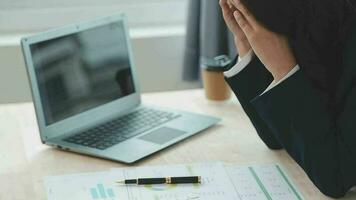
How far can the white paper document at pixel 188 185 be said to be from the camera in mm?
1250

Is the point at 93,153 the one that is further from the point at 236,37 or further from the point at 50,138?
the point at 236,37

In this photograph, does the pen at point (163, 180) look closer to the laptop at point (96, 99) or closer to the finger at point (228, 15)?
the laptop at point (96, 99)

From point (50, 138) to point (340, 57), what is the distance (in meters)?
0.67

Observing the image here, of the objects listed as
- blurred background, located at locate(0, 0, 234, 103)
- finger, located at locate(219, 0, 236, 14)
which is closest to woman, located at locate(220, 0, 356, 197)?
finger, located at locate(219, 0, 236, 14)

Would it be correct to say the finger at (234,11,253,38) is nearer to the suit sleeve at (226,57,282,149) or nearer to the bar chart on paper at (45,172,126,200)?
the suit sleeve at (226,57,282,149)

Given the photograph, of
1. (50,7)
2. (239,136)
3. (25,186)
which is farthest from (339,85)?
(50,7)

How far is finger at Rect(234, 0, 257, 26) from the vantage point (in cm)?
130

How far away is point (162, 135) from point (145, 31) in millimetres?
968

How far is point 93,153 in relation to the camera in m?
1.43

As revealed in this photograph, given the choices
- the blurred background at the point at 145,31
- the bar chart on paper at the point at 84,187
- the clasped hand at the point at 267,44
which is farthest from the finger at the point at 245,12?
the blurred background at the point at 145,31

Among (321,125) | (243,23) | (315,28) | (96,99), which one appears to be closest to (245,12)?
(243,23)

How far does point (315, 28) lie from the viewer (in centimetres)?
124

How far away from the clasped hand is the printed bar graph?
0.38 metres

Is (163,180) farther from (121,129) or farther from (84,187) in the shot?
(121,129)
